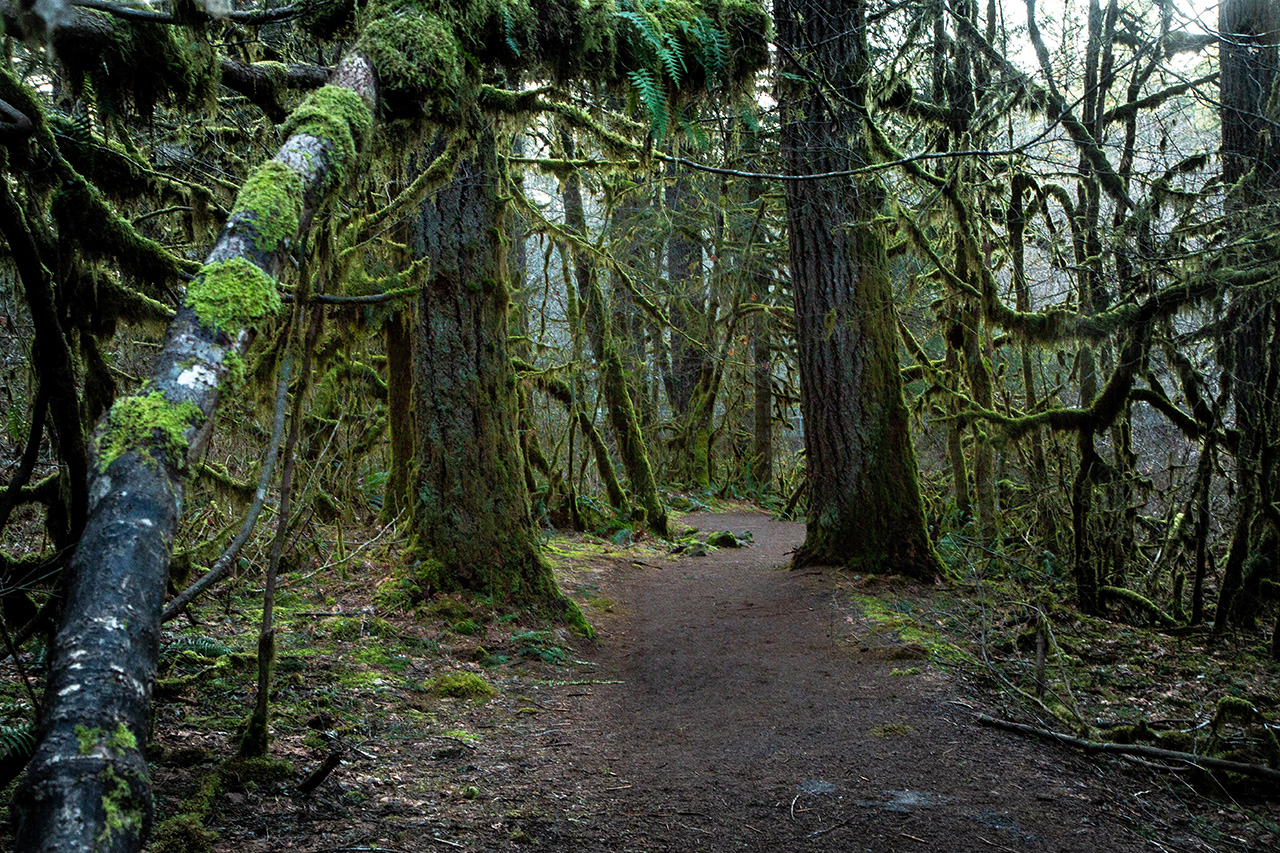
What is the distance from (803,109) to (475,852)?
7193 millimetres

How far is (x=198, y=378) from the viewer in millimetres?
1782

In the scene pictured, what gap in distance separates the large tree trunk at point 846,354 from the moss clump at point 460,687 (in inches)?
170

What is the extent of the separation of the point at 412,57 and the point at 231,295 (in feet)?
5.07

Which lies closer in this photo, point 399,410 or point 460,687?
point 460,687

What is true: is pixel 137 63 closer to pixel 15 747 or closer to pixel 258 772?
pixel 15 747

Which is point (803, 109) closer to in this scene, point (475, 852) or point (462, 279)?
point (462, 279)

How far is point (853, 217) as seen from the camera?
8.48 metres

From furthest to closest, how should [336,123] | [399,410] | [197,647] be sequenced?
1. [399,410]
2. [197,647]
3. [336,123]

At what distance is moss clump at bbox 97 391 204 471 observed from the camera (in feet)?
5.19

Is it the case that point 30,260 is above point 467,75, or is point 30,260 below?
below

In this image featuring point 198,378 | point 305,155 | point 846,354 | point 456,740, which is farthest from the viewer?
point 846,354

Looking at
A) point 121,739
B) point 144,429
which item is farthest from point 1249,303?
point 121,739

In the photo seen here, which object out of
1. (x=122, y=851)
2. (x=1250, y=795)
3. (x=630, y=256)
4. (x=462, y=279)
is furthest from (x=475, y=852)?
(x=630, y=256)

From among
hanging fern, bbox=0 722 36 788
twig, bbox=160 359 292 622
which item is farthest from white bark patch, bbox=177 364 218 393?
hanging fern, bbox=0 722 36 788
